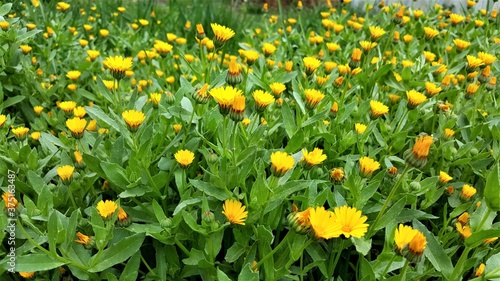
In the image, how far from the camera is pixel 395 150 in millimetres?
1597

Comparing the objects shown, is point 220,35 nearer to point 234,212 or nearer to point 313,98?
point 313,98

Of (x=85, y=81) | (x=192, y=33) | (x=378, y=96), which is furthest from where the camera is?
(x=192, y=33)

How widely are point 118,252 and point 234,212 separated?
0.28 meters

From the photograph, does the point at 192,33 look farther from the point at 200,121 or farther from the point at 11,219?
the point at 11,219

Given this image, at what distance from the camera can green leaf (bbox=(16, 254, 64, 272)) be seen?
3.46 ft

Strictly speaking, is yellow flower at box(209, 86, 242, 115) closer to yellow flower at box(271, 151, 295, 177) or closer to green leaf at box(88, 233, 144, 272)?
yellow flower at box(271, 151, 295, 177)

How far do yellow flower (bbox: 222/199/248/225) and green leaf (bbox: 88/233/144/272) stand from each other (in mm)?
204

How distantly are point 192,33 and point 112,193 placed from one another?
2.57 meters

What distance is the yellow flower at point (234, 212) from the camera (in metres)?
1.12

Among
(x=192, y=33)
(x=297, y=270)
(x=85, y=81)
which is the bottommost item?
(x=192, y=33)

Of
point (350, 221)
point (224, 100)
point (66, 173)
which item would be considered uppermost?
point (224, 100)

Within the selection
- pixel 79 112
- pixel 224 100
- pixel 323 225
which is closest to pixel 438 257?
pixel 323 225

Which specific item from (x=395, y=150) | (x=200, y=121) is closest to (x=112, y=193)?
(x=200, y=121)

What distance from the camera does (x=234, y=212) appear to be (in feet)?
→ 3.67
